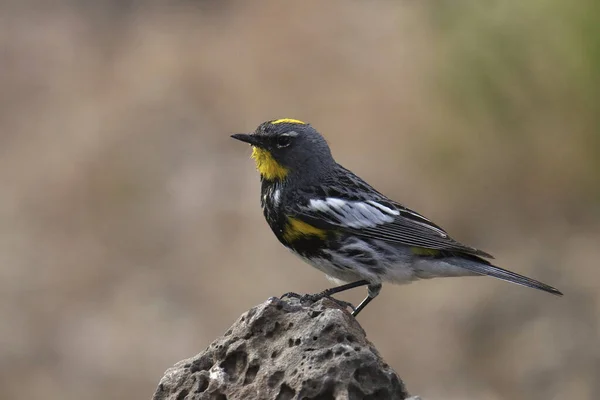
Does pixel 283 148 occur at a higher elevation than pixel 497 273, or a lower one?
higher

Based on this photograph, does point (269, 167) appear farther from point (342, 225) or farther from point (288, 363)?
point (288, 363)

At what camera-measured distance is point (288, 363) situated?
14.5ft

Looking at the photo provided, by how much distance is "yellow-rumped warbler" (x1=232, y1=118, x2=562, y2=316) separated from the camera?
625 cm

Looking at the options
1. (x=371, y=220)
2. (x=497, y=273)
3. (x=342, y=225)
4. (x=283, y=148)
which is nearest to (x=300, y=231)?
(x=342, y=225)

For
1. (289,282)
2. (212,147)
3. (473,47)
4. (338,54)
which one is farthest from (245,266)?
(338,54)

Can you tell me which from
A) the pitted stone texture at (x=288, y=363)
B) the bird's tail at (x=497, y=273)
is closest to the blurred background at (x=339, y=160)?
the bird's tail at (x=497, y=273)

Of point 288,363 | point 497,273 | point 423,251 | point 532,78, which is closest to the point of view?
point 288,363

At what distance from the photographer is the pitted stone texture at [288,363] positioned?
13.9 feet

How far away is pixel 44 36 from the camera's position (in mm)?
20141

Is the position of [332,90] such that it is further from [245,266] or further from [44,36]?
[44,36]

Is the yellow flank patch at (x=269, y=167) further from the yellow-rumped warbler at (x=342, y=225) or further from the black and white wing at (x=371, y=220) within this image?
the black and white wing at (x=371, y=220)

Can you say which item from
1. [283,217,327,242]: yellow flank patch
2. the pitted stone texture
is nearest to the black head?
[283,217,327,242]: yellow flank patch

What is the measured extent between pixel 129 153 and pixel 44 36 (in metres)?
5.67

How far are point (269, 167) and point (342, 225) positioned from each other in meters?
0.70
